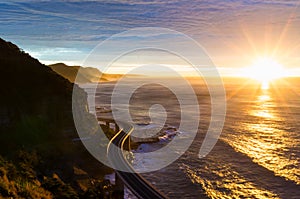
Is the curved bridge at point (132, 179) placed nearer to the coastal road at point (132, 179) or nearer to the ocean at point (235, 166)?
the coastal road at point (132, 179)

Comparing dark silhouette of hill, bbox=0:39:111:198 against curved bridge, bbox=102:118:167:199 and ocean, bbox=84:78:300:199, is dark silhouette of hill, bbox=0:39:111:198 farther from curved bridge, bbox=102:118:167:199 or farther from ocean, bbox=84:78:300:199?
ocean, bbox=84:78:300:199

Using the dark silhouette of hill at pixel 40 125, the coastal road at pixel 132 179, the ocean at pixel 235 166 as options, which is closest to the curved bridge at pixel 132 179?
the coastal road at pixel 132 179

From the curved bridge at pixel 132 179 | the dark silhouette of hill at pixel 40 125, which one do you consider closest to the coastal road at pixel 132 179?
the curved bridge at pixel 132 179

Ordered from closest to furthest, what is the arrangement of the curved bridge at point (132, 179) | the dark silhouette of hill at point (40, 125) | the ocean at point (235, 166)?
the curved bridge at point (132, 179) < the dark silhouette of hill at point (40, 125) < the ocean at point (235, 166)

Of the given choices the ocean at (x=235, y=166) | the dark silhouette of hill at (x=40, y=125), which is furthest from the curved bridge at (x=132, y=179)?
the dark silhouette of hill at (x=40, y=125)

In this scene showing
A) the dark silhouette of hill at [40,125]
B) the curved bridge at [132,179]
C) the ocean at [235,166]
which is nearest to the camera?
the curved bridge at [132,179]

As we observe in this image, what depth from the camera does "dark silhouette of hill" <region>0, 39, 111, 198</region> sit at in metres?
38.3

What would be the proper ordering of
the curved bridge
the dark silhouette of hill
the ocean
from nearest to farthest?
1. the curved bridge
2. the dark silhouette of hill
3. the ocean

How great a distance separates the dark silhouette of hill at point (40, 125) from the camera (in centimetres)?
3834

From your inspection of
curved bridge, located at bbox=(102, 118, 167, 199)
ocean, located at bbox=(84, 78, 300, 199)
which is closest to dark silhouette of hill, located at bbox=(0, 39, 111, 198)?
curved bridge, located at bbox=(102, 118, 167, 199)

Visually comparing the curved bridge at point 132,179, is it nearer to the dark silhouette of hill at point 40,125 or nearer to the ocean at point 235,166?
the ocean at point 235,166

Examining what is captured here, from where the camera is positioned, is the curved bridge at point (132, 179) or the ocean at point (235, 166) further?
the ocean at point (235, 166)

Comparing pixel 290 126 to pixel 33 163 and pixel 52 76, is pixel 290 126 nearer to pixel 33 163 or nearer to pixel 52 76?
pixel 52 76

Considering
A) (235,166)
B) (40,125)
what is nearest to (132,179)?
(40,125)
